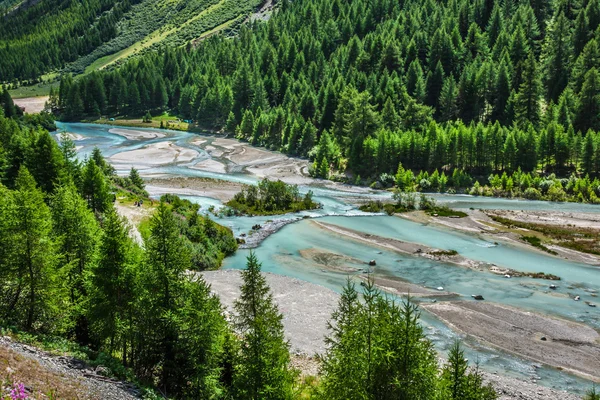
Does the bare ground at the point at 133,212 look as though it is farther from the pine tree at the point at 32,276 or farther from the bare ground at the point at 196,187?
the pine tree at the point at 32,276

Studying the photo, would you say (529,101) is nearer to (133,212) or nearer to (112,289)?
(133,212)

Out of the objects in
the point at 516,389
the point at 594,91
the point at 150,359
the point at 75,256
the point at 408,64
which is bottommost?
the point at 516,389

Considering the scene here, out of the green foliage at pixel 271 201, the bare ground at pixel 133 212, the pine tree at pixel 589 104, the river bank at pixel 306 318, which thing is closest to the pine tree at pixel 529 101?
the pine tree at pixel 589 104

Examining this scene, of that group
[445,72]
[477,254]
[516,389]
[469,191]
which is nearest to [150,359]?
[516,389]

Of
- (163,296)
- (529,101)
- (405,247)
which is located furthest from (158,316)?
(529,101)

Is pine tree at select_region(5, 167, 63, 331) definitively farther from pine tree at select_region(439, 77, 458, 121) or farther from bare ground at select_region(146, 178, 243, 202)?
pine tree at select_region(439, 77, 458, 121)

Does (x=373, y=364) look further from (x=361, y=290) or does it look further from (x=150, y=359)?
(x=361, y=290)
